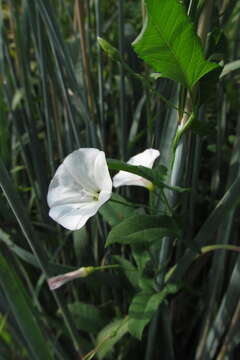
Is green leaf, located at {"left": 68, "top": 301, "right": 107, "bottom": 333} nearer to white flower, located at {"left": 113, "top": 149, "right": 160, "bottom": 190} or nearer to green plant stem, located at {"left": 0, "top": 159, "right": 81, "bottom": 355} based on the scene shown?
green plant stem, located at {"left": 0, "top": 159, "right": 81, "bottom": 355}

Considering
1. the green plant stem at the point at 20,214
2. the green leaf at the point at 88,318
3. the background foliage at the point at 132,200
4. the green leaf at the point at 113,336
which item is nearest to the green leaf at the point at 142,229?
the background foliage at the point at 132,200

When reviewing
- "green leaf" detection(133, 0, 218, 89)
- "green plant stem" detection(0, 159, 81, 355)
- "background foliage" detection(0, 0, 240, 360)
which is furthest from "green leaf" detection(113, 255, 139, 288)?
"green leaf" detection(133, 0, 218, 89)

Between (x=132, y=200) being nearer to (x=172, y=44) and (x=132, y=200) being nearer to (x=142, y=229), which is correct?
(x=142, y=229)

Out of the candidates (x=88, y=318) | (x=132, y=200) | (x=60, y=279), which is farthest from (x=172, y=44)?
(x=88, y=318)

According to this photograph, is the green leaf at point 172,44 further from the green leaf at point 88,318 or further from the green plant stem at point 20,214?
the green leaf at point 88,318

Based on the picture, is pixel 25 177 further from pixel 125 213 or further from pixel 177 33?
pixel 177 33

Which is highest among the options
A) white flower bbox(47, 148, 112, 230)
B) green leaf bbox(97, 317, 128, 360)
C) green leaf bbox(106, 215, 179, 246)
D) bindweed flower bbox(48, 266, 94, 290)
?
white flower bbox(47, 148, 112, 230)

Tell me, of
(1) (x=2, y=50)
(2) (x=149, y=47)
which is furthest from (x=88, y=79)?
(2) (x=149, y=47)
